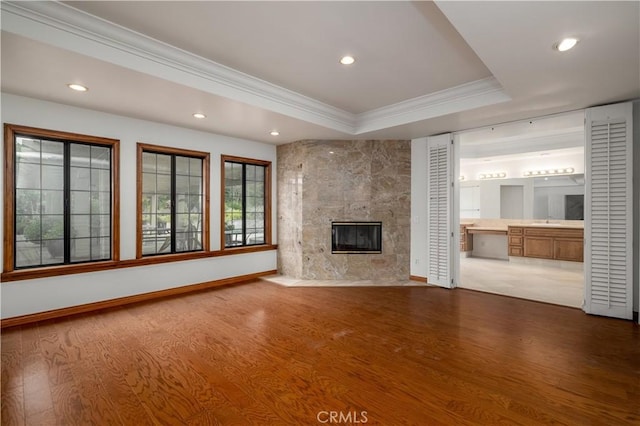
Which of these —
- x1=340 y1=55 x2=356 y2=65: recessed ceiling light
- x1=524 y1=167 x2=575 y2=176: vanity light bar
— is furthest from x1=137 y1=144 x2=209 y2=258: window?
x1=524 y1=167 x2=575 y2=176: vanity light bar

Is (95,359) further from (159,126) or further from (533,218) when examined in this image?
(533,218)

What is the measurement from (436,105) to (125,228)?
4.85 meters

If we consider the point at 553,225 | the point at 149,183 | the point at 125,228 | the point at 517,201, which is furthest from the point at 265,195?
the point at 517,201

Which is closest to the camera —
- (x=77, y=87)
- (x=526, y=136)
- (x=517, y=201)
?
(x=77, y=87)

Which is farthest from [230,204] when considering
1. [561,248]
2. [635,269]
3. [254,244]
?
[561,248]

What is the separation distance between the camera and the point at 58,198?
397cm

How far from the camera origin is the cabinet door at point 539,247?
7.15 meters

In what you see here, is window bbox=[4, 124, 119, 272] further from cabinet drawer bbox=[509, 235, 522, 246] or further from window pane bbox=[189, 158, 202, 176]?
cabinet drawer bbox=[509, 235, 522, 246]

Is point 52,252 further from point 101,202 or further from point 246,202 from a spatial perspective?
point 246,202

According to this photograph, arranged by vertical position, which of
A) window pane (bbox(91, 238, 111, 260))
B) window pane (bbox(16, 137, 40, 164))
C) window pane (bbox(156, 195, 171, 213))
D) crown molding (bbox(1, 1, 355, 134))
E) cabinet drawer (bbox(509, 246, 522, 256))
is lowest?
cabinet drawer (bbox(509, 246, 522, 256))

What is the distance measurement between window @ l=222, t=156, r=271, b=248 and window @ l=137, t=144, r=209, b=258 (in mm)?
414

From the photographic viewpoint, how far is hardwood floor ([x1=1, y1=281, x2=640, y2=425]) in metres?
2.04

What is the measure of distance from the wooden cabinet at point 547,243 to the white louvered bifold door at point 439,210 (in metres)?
3.48

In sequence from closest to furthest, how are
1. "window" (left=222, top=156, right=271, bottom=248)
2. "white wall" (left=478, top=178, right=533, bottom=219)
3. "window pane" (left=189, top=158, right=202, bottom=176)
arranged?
"window pane" (left=189, top=158, right=202, bottom=176), "window" (left=222, top=156, right=271, bottom=248), "white wall" (left=478, top=178, right=533, bottom=219)
